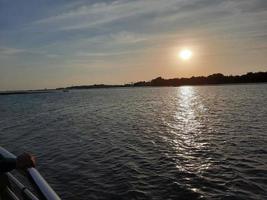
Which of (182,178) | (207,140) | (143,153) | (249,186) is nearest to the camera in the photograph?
(249,186)

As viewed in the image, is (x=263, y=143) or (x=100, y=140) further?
(x=100, y=140)

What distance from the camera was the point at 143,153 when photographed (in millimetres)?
21281

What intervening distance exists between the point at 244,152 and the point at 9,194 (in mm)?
18361

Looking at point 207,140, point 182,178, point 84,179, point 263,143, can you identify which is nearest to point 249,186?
point 182,178

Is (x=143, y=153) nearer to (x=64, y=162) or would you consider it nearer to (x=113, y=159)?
(x=113, y=159)

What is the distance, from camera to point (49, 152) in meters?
23.3

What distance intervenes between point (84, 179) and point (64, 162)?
160 inches

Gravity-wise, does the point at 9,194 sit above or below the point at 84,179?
above

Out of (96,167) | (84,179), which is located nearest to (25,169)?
(84,179)

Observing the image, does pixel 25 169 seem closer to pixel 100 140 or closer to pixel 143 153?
pixel 143 153

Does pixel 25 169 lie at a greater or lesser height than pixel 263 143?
greater

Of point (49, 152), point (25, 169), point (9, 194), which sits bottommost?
point (49, 152)

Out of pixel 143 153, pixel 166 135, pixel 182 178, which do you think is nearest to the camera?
pixel 182 178

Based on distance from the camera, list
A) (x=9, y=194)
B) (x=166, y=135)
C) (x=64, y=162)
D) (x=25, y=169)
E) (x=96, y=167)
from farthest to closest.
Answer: (x=166, y=135), (x=64, y=162), (x=96, y=167), (x=9, y=194), (x=25, y=169)
